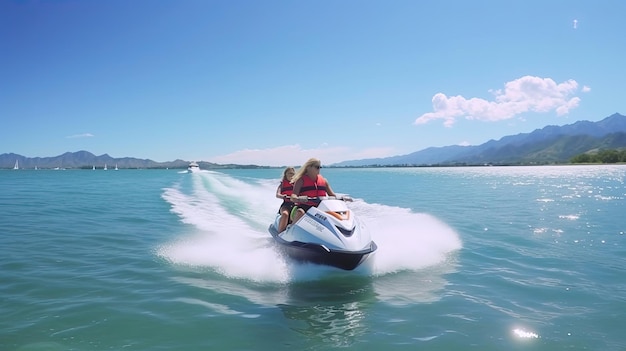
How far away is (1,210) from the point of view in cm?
1808

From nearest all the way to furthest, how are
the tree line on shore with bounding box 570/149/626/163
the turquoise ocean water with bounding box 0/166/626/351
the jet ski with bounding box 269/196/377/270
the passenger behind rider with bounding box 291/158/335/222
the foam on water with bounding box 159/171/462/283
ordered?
the turquoise ocean water with bounding box 0/166/626/351 < the jet ski with bounding box 269/196/377/270 < the foam on water with bounding box 159/171/462/283 < the passenger behind rider with bounding box 291/158/335/222 < the tree line on shore with bounding box 570/149/626/163

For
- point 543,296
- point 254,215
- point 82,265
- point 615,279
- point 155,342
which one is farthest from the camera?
point 254,215

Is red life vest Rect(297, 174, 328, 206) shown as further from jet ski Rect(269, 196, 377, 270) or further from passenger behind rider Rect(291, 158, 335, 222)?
jet ski Rect(269, 196, 377, 270)

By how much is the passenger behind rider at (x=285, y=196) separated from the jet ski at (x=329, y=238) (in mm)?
706

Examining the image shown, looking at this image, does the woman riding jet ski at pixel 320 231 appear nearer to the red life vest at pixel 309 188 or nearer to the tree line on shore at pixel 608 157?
the red life vest at pixel 309 188

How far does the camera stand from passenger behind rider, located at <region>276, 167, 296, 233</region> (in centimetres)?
928

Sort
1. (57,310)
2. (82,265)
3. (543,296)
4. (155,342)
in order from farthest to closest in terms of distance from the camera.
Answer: (82,265) → (543,296) → (57,310) → (155,342)

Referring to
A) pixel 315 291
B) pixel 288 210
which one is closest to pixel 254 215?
pixel 288 210

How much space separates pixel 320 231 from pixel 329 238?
0.86 feet

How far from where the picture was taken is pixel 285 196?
32.0 ft

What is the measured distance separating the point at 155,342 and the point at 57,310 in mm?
2052

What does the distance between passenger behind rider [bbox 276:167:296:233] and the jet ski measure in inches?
27.8

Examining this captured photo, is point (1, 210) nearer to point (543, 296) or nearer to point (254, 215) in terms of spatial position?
point (254, 215)

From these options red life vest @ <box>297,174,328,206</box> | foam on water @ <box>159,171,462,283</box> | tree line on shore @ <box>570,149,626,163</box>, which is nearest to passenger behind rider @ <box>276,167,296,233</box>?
red life vest @ <box>297,174,328,206</box>
